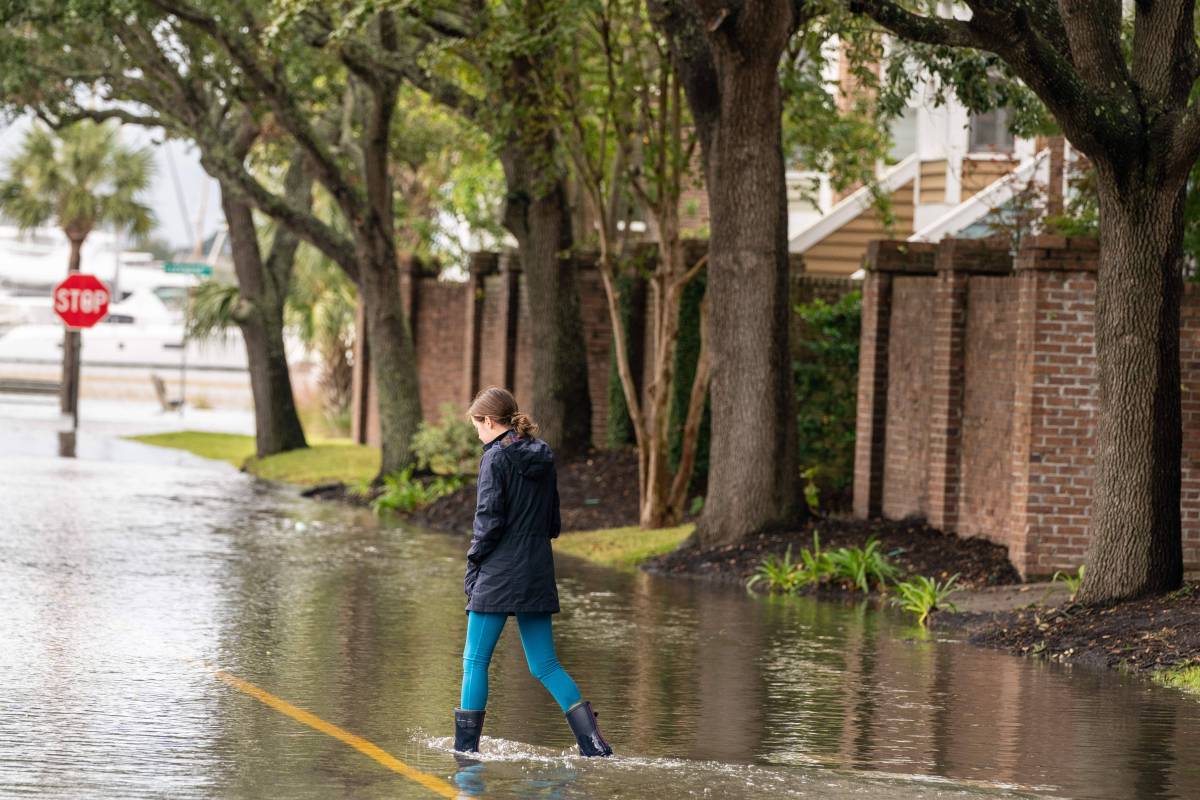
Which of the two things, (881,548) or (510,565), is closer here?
(510,565)

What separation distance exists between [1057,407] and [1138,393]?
2.28 metres

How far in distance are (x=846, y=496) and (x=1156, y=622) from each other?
26.9 ft

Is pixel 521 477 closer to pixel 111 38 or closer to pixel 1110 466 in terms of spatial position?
pixel 1110 466

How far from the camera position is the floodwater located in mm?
8453

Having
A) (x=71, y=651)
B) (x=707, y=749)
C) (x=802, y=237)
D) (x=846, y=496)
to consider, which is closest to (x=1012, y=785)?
(x=707, y=749)

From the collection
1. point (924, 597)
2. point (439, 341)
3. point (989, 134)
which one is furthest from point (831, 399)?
point (439, 341)

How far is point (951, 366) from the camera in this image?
57.7ft

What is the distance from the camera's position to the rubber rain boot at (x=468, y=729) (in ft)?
28.9

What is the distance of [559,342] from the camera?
24484 millimetres

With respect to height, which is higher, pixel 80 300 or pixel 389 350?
pixel 80 300

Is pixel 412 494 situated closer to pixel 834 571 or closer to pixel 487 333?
pixel 487 333

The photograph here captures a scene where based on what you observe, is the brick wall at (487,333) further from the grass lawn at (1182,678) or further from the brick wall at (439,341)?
the grass lawn at (1182,678)

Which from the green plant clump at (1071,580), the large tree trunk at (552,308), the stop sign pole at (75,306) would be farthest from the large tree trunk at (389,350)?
the green plant clump at (1071,580)

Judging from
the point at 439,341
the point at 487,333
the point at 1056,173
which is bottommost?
the point at 439,341
